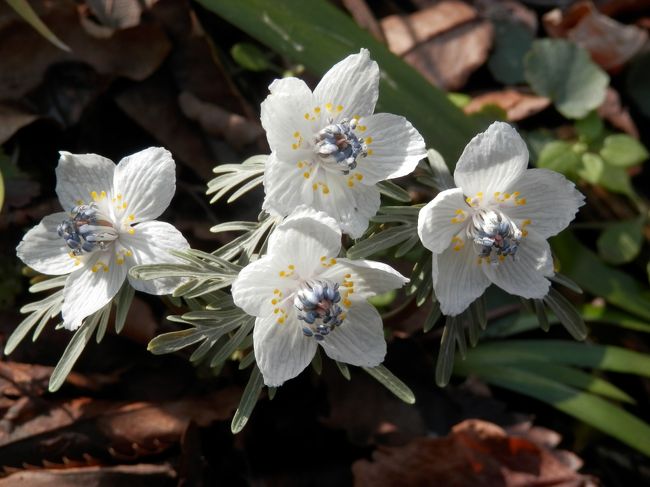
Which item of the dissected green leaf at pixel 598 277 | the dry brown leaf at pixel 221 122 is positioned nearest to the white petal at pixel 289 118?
the dry brown leaf at pixel 221 122

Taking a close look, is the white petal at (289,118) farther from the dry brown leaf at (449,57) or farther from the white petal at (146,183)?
the dry brown leaf at (449,57)

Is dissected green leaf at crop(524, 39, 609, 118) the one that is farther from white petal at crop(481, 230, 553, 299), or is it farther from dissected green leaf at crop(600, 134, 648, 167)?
white petal at crop(481, 230, 553, 299)

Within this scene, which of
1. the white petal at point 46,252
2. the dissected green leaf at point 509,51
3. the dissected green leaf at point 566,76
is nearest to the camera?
the white petal at point 46,252

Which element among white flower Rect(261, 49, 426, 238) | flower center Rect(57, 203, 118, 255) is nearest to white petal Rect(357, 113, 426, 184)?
white flower Rect(261, 49, 426, 238)

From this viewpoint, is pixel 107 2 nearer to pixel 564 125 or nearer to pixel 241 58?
pixel 241 58

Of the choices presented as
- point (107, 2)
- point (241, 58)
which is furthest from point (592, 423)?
point (107, 2)

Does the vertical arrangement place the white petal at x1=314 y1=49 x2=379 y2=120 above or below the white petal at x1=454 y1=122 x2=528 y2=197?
above

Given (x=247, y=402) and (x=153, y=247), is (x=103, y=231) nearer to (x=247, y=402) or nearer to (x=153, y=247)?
(x=153, y=247)
